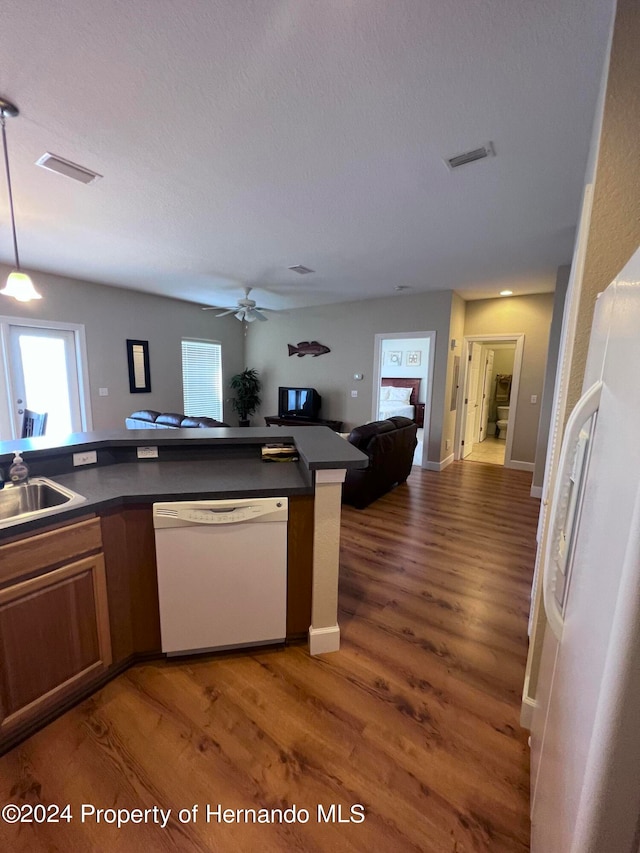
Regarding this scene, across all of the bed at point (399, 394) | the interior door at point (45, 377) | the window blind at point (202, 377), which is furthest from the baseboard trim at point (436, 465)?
the interior door at point (45, 377)

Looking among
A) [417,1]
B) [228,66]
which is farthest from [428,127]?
[228,66]

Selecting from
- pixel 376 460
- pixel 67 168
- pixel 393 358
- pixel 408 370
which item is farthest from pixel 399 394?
pixel 67 168

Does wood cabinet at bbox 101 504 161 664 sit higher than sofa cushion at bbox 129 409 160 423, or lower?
lower

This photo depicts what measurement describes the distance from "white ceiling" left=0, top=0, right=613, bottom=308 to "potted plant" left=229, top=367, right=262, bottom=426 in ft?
12.7

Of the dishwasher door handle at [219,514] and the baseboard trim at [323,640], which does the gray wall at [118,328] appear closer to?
the dishwasher door handle at [219,514]

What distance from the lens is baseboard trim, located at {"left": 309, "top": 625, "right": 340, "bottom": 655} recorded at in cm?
184

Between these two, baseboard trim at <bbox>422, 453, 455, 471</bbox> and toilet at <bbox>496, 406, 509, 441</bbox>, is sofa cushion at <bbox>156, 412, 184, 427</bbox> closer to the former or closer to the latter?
baseboard trim at <bbox>422, 453, 455, 471</bbox>

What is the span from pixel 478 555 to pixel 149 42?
3.54 meters

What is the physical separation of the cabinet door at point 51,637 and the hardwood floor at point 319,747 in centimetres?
15

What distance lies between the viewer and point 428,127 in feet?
5.85

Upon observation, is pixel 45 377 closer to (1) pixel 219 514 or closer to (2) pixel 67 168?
(2) pixel 67 168

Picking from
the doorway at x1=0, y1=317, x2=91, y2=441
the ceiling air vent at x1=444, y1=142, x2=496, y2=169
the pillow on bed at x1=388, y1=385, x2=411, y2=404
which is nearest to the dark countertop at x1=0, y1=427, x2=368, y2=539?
the ceiling air vent at x1=444, y1=142, x2=496, y2=169

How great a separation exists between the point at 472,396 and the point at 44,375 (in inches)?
263

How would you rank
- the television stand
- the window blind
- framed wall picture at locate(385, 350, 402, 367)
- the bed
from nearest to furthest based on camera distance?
the television stand, the window blind, the bed, framed wall picture at locate(385, 350, 402, 367)
